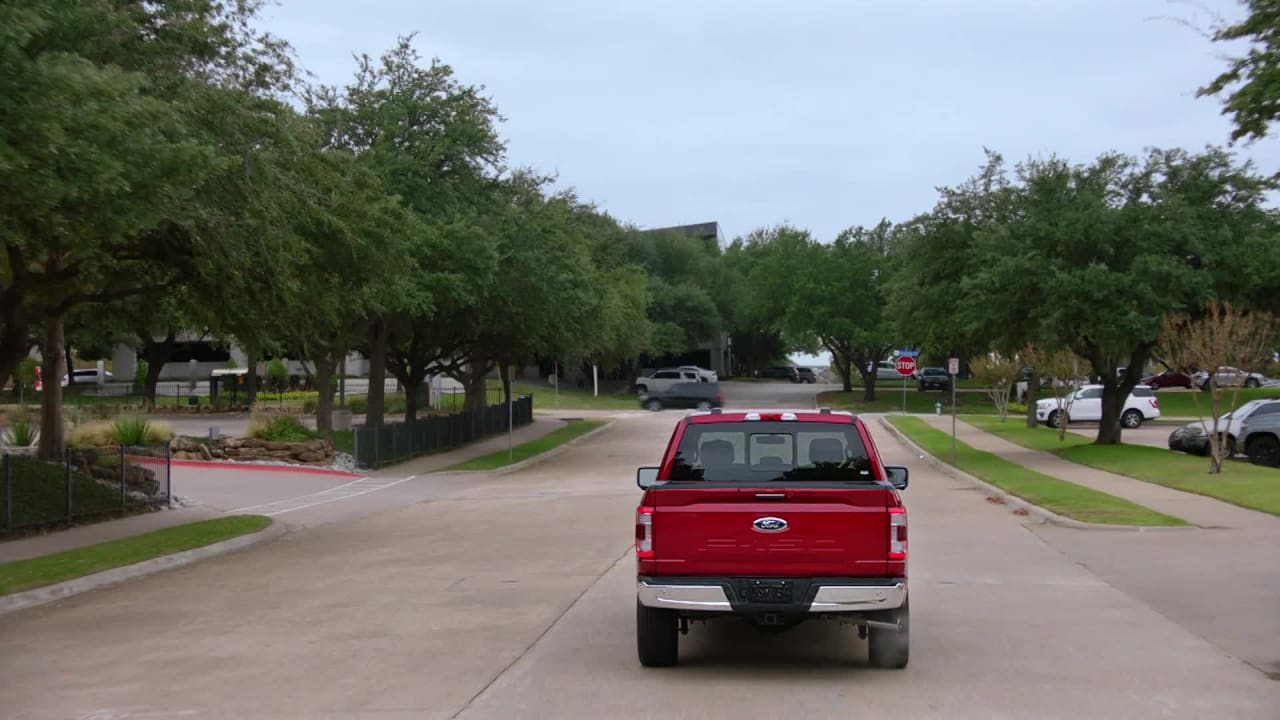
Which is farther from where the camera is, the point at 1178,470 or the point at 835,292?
the point at 835,292

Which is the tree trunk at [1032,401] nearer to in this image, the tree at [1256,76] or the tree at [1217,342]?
the tree at [1217,342]

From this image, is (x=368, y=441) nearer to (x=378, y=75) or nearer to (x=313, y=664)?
(x=378, y=75)

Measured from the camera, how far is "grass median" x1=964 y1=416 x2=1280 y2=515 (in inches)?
807

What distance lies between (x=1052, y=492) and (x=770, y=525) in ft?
50.6

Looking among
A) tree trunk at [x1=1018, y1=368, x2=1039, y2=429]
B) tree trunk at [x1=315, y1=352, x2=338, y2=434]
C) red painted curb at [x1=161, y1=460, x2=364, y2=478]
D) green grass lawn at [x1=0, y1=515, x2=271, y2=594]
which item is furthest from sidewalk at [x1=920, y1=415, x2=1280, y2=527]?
tree trunk at [x1=315, y1=352, x2=338, y2=434]

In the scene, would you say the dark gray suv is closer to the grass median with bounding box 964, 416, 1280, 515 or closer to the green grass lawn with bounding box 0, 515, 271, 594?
the grass median with bounding box 964, 416, 1280, 515

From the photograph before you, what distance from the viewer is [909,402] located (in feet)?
226

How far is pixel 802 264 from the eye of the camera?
236ft

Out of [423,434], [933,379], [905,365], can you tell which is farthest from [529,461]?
[933,379]

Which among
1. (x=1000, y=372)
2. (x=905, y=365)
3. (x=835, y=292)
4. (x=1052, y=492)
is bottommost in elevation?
(x=1052, y=492)

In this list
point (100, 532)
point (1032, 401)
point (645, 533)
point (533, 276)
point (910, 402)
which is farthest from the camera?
point (910, 402)

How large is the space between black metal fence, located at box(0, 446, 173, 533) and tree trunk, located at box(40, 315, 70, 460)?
0.69 metres

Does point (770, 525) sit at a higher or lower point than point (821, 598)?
higher

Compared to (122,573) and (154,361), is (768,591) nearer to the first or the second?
(122,573)
